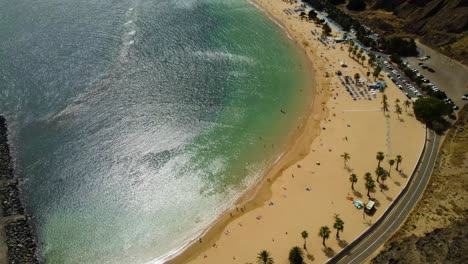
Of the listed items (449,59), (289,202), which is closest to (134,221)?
(289,202)

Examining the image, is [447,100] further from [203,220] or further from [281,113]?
[203,220]

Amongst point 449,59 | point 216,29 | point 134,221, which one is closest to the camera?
point 134,221

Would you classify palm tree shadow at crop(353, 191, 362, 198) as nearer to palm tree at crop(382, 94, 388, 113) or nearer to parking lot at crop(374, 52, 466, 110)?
palm tree at crop(382, 94, 388, 113)

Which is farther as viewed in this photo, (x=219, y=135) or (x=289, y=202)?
(x=219, y=135)

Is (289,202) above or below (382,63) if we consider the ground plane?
below

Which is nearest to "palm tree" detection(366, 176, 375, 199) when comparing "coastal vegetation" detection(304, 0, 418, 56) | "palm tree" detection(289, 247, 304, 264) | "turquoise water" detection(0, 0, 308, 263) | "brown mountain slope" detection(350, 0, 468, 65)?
"turquoise water" detection(0, 0, 308, 263)

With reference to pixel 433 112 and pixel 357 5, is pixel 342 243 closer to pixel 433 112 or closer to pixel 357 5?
pixel 433 112

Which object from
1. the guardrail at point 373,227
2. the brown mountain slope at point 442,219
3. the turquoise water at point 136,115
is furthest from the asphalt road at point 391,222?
the turquoise water at point 136,115

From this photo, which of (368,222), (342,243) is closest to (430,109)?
(368,222)
